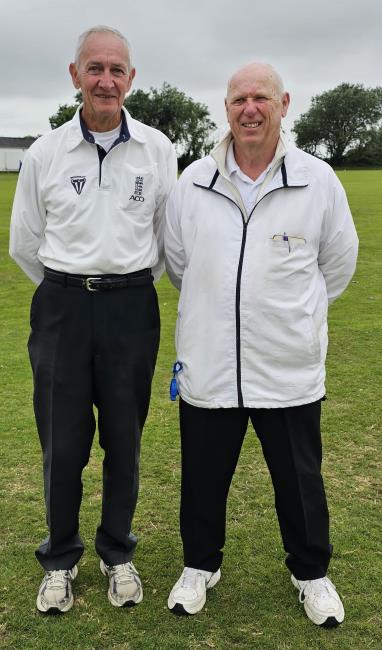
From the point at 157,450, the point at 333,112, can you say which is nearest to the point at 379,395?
the point at 157,450

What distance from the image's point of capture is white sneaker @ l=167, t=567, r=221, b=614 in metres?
3.26

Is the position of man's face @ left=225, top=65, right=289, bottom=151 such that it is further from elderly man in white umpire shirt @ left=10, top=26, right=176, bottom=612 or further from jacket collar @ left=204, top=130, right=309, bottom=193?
elderly man in white umpire shirt @ left=10, top=26, right=176, bottom=612

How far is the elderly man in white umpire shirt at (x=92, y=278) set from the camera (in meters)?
3.05

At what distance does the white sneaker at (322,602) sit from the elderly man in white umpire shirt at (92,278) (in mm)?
829

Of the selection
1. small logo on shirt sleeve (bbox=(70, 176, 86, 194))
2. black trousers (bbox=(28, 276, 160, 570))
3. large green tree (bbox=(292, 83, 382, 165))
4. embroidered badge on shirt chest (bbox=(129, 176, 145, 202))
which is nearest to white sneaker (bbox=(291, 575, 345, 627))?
black trousers (bbox=(28, 276, 160, 570))

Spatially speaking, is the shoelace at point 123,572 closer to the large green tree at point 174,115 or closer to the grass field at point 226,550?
the grass field at point 226,550

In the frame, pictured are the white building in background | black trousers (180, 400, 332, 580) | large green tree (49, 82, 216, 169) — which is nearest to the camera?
black trousers (180, 400, 332, 580)

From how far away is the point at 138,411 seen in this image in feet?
11.0

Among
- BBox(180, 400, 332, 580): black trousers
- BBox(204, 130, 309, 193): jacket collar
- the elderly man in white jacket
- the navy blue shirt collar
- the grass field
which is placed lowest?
the grass field

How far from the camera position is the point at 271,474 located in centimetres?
332

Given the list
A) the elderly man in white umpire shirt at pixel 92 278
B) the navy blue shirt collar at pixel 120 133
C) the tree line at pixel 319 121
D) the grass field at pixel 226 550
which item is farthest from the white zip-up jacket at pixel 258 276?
the tree line at pixel 319 121

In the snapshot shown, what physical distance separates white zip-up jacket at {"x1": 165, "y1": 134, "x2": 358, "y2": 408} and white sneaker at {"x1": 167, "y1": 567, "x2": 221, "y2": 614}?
36.3 inches

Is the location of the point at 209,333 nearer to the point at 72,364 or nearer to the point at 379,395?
the point at 72,364

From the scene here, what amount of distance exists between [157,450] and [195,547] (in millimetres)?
1625
